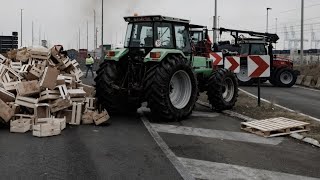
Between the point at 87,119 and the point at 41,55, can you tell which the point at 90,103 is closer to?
the point at 87,119

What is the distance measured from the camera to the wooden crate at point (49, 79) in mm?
11195

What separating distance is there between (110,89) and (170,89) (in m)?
1.60

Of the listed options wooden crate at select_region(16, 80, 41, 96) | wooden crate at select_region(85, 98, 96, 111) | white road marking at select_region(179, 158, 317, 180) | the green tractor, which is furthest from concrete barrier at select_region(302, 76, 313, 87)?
white road marking at select_region(179, 158, 317, 180)

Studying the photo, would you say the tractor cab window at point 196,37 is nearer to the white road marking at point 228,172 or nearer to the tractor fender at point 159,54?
the tractor fender at point 159,54

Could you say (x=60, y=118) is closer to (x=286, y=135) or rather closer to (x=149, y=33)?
(x=149, y=33)

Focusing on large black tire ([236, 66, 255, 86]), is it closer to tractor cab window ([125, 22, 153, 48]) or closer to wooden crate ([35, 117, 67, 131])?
tractor cab window ([125, 22, 153, 48])

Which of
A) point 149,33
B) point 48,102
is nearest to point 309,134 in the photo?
point 149,33

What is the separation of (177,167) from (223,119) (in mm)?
5350

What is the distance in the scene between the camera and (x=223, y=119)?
12172 mm

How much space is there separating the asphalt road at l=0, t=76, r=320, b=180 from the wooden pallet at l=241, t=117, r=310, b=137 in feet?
0.83

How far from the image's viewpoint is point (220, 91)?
13.3 meters

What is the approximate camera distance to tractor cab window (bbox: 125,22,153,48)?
12516mm

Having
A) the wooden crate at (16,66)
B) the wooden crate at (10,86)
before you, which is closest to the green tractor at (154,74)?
the wooden crate at (10,86)

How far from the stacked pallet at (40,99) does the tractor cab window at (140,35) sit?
196 centimetres
